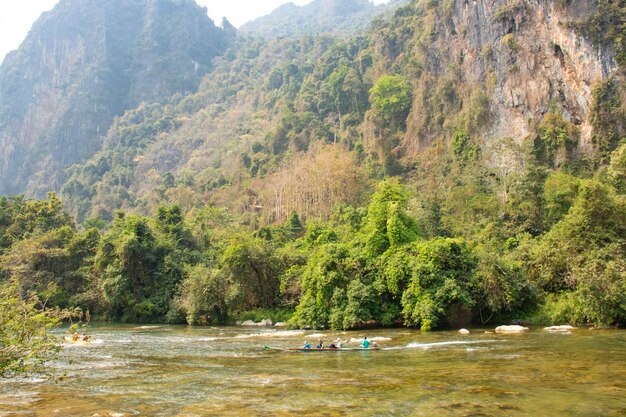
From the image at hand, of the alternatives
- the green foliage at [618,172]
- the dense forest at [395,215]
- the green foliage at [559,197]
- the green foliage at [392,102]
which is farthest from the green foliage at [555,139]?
the green foliage at [392,102]

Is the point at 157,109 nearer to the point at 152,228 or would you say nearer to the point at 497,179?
the point at 152,228

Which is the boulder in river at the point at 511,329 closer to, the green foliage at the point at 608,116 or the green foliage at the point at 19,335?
the green foliage at the point at 19,335

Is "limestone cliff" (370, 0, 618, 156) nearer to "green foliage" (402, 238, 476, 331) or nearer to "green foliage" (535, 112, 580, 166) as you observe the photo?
"green foliage" (535, 112, 580, 166)

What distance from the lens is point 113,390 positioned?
55.0 feet

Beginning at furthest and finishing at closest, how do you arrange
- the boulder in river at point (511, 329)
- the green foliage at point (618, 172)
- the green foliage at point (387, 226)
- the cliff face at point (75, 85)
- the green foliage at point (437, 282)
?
the cliff face at point (75, 85) → the green foliage at point (618, 172) → the green foliage at point (387, 226) → the green foliage at point (437, 282) → the boulder in river at point (511, 329)

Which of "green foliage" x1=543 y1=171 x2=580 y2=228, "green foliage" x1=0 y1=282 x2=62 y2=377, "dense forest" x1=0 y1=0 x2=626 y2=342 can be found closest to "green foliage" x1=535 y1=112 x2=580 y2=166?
"dense forest" x1=0 y1=0 x2=626 y2=342

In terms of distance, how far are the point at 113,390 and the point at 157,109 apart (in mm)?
162281

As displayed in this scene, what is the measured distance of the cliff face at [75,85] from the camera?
6718 inches

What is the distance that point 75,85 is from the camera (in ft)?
604

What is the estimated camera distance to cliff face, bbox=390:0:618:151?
52312 millimetres

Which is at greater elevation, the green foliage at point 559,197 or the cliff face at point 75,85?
the cliff face at point 75,85

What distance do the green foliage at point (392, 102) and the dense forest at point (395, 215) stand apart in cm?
30

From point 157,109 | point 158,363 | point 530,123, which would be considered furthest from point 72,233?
point 157,109

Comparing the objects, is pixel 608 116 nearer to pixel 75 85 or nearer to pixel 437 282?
pixel 437 282
